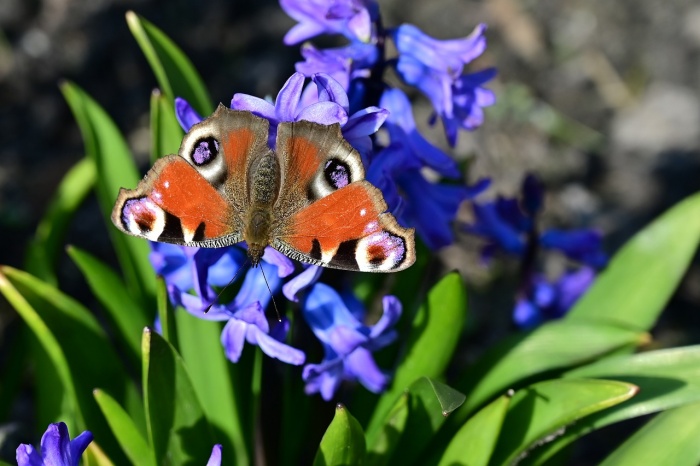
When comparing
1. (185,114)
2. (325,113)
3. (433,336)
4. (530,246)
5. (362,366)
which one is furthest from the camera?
(530,246)

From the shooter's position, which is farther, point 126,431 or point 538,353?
point 538,353

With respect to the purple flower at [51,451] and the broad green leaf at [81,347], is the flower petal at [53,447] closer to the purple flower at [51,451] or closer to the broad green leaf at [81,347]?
the purple flower at [51,451]

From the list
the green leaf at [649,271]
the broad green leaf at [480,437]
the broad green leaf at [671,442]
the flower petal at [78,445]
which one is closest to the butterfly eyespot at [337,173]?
the broad green leaf at [480,437]

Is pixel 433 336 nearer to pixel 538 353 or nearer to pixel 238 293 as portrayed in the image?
pixel 538 353

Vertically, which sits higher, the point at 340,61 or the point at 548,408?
the point at 340,61

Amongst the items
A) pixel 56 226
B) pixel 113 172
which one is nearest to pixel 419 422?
pixel 113 172

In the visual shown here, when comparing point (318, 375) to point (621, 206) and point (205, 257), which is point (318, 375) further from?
point (621, 206)

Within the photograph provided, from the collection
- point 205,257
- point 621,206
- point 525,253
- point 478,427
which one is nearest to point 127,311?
point 205,257
